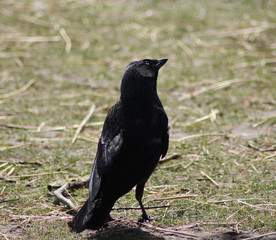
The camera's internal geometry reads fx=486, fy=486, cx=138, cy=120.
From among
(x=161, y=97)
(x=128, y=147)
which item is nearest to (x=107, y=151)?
(x=128, y=147)

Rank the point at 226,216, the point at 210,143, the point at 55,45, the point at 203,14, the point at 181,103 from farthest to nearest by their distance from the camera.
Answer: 1. the point at 203,14
2. the point at 55,45
3. the point at 181,103
4. the point at 210,143
5. the point at 226,216

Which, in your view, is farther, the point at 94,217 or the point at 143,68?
the point at 143,68

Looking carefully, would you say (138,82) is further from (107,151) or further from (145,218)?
(145,218)

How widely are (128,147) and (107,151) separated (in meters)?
0.16

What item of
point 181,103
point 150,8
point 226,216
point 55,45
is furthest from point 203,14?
point 226,216

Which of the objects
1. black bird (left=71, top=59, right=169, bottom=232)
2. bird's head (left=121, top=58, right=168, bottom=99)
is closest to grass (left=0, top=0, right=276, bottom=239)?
black bird (left=71, top=59, right=169, bottom=232)

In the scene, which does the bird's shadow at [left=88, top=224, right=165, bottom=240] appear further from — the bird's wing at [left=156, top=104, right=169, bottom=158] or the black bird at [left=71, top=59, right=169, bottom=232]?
the bird's wing at [left=156, top=104, right=169, bottom=158]

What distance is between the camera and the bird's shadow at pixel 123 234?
3.65 metres

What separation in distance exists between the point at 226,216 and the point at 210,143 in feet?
5.51

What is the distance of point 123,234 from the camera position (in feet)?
12.2

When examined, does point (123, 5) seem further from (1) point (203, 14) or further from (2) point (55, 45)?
(2) point (55, 45)

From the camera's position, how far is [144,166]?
3736mm

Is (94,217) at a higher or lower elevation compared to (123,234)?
higher

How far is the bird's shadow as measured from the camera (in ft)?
12.0
